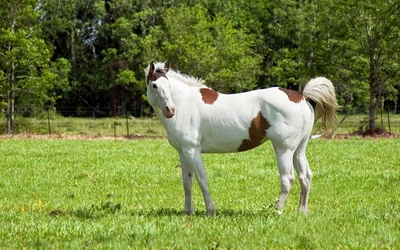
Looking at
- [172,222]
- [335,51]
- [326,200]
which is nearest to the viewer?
[172,222]

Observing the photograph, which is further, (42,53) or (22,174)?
(42,53)

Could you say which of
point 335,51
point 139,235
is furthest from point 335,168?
point 335,51

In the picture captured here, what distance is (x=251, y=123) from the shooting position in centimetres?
786

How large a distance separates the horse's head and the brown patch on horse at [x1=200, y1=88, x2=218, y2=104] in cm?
51

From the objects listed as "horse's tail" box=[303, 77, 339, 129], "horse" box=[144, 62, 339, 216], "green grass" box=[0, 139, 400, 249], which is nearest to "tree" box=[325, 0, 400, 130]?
"green grass" box=[0, 139, 400, 249]

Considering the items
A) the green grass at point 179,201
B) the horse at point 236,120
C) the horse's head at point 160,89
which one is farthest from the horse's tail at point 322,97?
the horse's head at point 160,89

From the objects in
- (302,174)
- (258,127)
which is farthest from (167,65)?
(302,174)

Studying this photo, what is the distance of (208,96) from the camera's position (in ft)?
27.0

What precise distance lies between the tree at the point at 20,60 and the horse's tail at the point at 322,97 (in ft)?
94.8

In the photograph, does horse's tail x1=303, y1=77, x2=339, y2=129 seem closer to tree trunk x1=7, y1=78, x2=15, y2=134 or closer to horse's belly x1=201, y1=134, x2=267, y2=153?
horse's belly x1=201, y1=134, x2=267, y2=153

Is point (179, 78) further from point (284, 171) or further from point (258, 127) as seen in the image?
point (284, 171)

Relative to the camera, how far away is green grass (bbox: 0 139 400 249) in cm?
599

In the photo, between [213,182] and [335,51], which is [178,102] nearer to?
[213,182]

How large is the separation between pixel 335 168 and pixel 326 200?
15.0 feet
